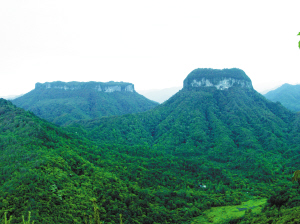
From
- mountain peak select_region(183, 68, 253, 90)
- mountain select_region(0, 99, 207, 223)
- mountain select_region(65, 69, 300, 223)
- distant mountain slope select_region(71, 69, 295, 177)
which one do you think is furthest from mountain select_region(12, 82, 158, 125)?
mountain select_region(0, 99, 207, 223)

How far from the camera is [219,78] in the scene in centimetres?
12256

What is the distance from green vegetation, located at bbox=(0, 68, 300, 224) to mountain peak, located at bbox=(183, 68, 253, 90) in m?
21.9

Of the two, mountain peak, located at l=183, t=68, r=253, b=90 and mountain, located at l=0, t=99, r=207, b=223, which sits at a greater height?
mountain peak, located at l=183, t=68, r=253, b=90

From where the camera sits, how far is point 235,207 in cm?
4450

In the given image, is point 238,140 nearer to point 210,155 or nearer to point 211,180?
point 210,155

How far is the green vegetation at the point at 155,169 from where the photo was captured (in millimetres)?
30875

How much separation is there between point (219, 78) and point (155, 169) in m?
85.8

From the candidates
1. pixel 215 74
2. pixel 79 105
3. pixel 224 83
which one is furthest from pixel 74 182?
pixel 79 105

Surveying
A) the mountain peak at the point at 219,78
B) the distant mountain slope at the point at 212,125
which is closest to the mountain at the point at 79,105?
the distant mountain slope at the point at 212,125

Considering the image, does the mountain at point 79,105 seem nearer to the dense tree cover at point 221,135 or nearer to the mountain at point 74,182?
the dense tree cover at point 221,135

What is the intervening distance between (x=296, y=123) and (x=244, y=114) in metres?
21.4

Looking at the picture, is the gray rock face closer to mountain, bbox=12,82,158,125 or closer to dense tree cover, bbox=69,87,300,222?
dense tree cover, bbox=69,87,300,222

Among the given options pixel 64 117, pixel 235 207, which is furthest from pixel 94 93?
pixel 235 207

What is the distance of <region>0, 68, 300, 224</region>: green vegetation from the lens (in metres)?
30.9
